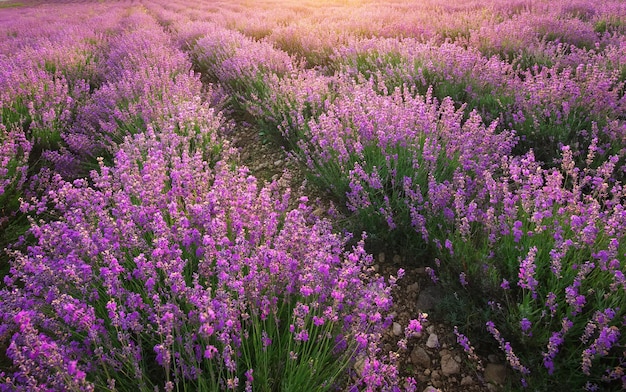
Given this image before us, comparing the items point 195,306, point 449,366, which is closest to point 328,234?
point 195,306

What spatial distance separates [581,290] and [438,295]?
29.6 inches

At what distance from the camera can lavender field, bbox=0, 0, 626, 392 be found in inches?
63.2

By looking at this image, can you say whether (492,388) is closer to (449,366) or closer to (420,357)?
(449,366)

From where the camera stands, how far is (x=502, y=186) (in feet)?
7.66

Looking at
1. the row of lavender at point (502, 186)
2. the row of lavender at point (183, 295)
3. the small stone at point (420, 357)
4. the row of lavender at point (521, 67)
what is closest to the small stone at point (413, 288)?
the row of lavender at point (502, 186)

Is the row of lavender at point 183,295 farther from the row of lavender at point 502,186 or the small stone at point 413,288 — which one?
the row of lavender at point 502,186

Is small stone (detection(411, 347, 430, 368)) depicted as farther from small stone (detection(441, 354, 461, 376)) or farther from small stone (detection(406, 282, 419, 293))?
small stone (detection(406, 282, 419, 293))

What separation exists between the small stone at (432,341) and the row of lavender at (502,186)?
0.25m

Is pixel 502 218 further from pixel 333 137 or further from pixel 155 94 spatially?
pixel 155 94

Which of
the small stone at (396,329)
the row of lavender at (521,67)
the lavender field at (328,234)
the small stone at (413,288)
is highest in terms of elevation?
the row of lavender at (521,67)

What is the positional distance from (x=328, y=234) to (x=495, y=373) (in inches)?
44.6

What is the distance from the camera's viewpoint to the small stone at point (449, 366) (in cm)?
203

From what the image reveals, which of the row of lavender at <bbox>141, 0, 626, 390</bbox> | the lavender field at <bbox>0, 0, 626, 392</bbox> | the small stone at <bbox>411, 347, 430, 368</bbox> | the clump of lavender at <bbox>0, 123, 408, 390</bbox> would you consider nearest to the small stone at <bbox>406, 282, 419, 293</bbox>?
the lavender field at <bbox>0, 0, 626, 392</bbox>

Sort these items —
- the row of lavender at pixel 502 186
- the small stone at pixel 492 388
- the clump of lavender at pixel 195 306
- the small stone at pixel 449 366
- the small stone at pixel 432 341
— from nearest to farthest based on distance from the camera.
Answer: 1. the clump of lavender at pixel 195 306
2. the row of lavender at pixel 502 186
3. the small stone at pixel 492 388
4. the small stone at pixel 449 366
5. the small stone at pixel 432 341
